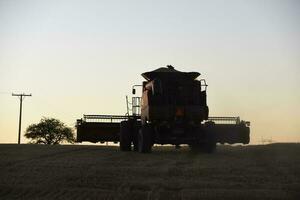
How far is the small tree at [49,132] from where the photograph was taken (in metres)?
87.4

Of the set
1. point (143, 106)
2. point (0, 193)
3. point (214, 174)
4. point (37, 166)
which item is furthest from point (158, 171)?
point (143, 106)

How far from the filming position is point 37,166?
58.1 ft

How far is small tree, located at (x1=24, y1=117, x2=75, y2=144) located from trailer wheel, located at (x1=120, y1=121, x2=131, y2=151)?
197ft

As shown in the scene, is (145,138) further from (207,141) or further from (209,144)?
(209,144)

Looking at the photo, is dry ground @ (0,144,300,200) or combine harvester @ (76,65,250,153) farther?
combine harvester @ (76,65,250,153)

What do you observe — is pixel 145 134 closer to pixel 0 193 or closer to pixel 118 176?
pixel 118 176

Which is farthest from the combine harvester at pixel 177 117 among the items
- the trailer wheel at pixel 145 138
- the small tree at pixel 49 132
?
the small tree at pixel 49 132

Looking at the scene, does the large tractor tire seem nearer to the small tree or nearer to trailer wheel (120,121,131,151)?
trailer wheel (120,121,131,151)

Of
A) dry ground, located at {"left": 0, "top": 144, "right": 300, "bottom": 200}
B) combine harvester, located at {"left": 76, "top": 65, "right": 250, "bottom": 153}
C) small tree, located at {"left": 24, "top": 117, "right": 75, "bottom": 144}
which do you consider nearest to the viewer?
dry ground, located at {"left": 0, "top": 144, "right": 300, "bottom": 200}

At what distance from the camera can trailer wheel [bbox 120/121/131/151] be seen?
28.3 meters

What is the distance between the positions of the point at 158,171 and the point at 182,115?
9.17 metres

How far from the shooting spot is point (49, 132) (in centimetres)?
8900

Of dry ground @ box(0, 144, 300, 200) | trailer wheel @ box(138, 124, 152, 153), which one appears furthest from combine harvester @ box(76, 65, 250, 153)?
dry ground @ box(0, 144, 300, 200)

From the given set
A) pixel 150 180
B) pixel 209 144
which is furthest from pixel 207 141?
pixel 150 180
